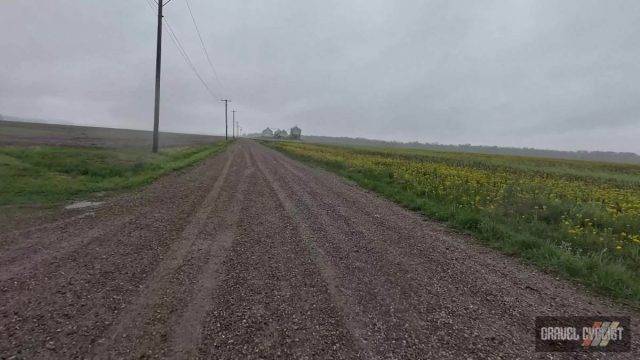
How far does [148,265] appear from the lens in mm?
4715

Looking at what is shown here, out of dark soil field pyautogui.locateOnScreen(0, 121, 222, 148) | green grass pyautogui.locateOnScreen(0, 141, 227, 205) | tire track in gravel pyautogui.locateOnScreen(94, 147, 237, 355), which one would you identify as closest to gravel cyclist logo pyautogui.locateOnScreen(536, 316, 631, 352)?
tire track in gravel pyautogui.locateOnScreen(94, 147, 237, 355)

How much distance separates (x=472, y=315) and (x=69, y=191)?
13.4m

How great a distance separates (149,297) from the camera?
12.4ft

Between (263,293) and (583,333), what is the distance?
434cm

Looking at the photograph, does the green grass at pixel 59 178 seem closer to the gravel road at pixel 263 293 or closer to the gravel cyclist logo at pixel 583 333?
the gravel road at pixel 263 293

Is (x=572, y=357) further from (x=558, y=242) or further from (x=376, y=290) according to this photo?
(x=558, y=242)

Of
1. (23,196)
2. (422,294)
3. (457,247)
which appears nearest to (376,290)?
(422,294)

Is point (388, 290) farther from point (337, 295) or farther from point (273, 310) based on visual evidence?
point (273, 310)

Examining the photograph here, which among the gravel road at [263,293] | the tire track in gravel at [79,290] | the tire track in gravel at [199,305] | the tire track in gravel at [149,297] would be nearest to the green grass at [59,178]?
the gravel road at [263,293]

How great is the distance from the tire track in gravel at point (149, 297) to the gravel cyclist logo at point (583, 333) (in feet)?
15.6

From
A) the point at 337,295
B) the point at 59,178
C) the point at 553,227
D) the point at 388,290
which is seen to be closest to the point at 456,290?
the point at 388,290

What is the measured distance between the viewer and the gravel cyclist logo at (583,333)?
129 inches

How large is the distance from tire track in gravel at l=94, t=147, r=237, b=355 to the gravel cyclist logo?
476 centimetres

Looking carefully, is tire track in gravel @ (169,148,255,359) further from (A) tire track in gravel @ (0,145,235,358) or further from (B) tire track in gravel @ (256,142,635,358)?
(B) tire track in gravel @ (256,142,635,358)
